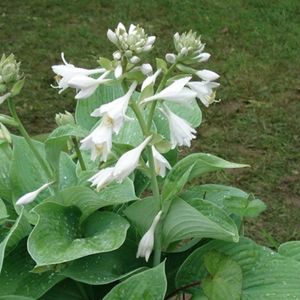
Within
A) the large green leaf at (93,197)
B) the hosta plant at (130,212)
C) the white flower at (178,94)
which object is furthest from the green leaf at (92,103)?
the white flower at (178,94)

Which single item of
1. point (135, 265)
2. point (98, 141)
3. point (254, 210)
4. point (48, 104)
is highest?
point (98, 141)

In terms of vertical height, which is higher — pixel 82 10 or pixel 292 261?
pixel 292 261

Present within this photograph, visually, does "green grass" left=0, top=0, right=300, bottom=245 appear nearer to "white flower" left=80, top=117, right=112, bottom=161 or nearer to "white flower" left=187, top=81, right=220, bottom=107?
"white flower" left=187, top=81, right=220, bottom=107

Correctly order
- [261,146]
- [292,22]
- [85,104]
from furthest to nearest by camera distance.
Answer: [292,22]
[261,146]
[85,104]

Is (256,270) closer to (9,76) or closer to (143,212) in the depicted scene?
(143,212)

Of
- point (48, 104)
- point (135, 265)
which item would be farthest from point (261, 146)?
point (135, 265)

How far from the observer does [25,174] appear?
4.73 feet

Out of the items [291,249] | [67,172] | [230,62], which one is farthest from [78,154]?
[230,62]

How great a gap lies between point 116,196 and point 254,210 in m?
0.24

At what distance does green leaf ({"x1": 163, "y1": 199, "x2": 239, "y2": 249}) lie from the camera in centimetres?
122

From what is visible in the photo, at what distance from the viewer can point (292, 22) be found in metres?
4.50

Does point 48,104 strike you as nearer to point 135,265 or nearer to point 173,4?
point 173,4

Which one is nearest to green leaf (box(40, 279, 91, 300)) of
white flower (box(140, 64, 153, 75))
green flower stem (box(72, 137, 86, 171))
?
green flower stem (box(72, 137, 86, 171))

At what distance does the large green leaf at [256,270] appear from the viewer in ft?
4.16
